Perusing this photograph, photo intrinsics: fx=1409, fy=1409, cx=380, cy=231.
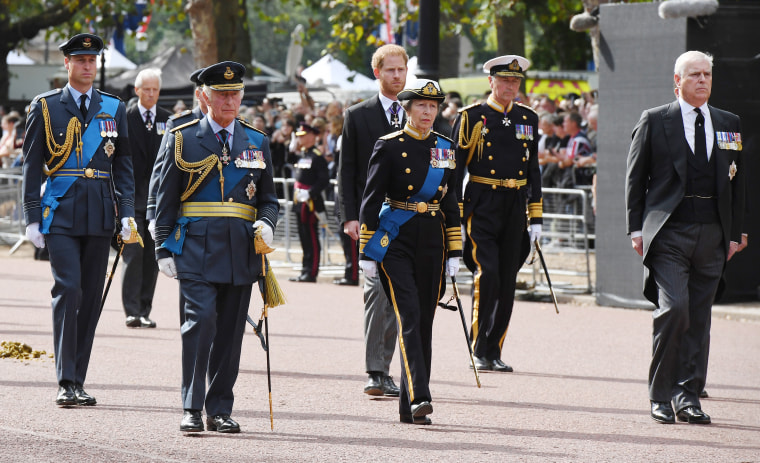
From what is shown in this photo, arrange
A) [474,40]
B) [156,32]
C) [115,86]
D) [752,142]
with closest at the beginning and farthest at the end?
1. [752,142]
2. [115,86]
3. [474,40]
4. [156,32]

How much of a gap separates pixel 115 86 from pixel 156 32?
62.7 m

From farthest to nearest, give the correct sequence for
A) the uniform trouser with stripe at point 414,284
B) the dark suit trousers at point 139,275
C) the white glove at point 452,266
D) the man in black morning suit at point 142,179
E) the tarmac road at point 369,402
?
the dark suit trousers at point 139,275
the man in black morning suit at point 142,179
the white glove at point 452,266
the uniform trouser with stripe at point 414,284
the tarmac road at point 369,402

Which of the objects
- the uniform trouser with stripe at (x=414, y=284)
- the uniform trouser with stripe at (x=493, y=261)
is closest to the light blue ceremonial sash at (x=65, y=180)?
the uniform trouser with stripe at (x=414, y=284)

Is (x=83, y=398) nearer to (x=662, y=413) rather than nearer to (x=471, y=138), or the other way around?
(x=662, y=413)

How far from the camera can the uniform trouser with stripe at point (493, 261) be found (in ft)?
32.2

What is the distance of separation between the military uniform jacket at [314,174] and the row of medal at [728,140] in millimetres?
9005

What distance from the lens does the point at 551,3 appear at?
1069 inches

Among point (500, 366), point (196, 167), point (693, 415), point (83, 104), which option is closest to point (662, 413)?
point (693, 415)

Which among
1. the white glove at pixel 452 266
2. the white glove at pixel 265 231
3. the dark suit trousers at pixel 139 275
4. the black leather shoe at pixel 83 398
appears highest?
the white glove at pixel 265 231

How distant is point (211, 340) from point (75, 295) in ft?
4.39

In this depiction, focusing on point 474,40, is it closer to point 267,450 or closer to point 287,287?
point 287,287

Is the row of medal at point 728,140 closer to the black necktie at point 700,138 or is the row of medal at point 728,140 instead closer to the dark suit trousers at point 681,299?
the black necktie at point 700,138

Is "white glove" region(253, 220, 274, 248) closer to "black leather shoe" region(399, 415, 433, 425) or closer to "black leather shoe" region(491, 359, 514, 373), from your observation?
"black leather shoe" region(399, 415, 433, 425)

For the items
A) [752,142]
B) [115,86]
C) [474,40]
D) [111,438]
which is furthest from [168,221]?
[474,40]
